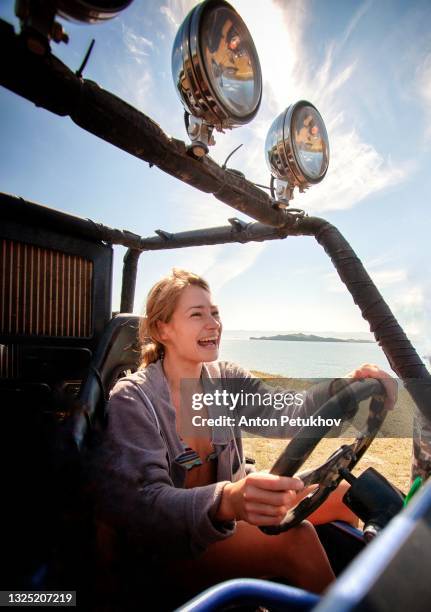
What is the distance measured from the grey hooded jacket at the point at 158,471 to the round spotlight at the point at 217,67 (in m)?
1.01

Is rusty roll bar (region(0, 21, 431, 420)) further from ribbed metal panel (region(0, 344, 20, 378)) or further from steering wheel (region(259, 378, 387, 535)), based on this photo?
steering wheel (region(259, 378, 387, 535))

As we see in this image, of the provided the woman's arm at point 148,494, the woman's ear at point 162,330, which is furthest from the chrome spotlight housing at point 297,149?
the woman's arm at point 148,494

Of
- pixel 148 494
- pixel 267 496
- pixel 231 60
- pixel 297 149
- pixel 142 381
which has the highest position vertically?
pixel 231 60

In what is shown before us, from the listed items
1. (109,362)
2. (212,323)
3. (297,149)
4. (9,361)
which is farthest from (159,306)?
(297,149)

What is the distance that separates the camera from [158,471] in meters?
0.97

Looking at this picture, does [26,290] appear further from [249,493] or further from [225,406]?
[249,493]

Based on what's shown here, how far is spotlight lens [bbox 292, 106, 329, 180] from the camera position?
186cm

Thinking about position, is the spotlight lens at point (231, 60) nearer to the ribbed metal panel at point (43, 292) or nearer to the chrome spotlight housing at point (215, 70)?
the chrome spotlight housing at point (215, 70)

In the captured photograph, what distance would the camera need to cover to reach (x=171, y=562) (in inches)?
38.4

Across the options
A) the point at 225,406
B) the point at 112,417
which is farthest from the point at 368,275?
the point at 112,417

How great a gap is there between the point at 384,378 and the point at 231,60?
128 centimetres

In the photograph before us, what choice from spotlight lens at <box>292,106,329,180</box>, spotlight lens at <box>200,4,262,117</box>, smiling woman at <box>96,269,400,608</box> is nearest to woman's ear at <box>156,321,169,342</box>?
smiling woman at <box>96,269,400,608</box>

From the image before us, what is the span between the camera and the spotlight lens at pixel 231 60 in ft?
4.10

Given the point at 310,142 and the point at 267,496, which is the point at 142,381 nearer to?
the point at 267,496
